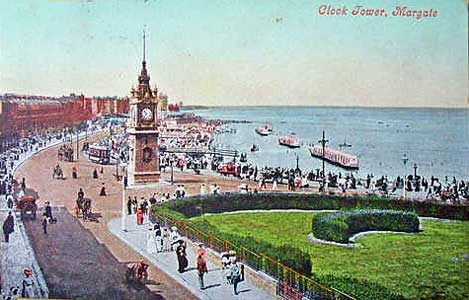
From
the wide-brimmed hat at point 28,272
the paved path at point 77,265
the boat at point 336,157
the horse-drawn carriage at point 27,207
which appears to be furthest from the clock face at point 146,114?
the wide-brimmed hat at point 28,272

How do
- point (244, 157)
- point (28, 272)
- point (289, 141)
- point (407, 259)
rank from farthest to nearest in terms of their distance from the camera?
point (28, 272) < point (244, 157) < point (289, 141) < point (407, 259)

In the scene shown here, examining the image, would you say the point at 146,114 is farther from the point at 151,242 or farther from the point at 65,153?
the point at 151,242

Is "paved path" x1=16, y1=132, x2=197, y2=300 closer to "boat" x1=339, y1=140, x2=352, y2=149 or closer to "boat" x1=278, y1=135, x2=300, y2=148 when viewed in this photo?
"boat" x1=278, y1=135, x2=300, y2=148

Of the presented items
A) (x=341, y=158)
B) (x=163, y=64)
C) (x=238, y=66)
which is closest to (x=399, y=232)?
(x=341, y=158)

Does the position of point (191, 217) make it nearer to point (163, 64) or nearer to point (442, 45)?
point (163, 64)

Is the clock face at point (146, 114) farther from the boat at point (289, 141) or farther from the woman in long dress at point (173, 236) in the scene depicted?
the boat at point (289, 141)

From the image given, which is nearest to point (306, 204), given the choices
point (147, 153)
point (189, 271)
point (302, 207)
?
point (302, 207)

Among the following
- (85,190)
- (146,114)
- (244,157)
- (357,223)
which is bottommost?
(357,223)
